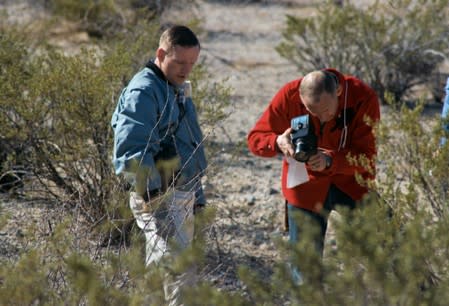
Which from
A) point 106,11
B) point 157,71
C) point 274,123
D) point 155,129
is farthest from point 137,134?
point 106,11

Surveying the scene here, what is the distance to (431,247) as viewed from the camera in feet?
9.78

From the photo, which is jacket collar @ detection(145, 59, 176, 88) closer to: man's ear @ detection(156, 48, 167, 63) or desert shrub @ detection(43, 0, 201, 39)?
man's ear @ detection(156, 48, 167, 63)

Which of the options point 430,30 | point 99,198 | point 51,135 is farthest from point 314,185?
point 430,30

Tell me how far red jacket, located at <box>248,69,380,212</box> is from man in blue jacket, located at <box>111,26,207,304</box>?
0.41 meters

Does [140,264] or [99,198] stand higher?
[140,264]

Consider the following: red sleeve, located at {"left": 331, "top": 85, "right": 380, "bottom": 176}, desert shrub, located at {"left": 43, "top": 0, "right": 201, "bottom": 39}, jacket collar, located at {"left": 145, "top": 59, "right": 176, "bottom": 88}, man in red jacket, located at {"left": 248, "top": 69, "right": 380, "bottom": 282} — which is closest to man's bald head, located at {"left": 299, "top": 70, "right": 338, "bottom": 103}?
man in red jacket, located at {"left": 248, "top": 69, "right": 380, "bottom": 282}

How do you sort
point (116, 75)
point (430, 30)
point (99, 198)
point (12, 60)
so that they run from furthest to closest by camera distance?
point (430, 30), point (12, 60), point (116, 75), point (99, 198)

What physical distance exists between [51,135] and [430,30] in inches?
188

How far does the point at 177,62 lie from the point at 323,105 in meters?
0.66

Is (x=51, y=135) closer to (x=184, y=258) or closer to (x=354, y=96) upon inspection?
(x=354, y=96)

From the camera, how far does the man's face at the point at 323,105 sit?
412 centimetres

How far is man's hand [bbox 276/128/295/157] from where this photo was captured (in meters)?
4.26

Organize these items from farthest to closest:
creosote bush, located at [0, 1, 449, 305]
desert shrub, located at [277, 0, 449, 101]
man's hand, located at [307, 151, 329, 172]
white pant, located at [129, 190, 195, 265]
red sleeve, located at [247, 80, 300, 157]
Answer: desert shrub, located at [277, 0, 449, 101]
red sleeve, located at [247, 80, 300, 157]
man's hand, located at [307, 151, 329, 172]
white pant, located at [129, 190, 195, 265]
creosote bush, located at [0, 1, 449, 305]

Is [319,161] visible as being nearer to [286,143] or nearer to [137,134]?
[286,143]
